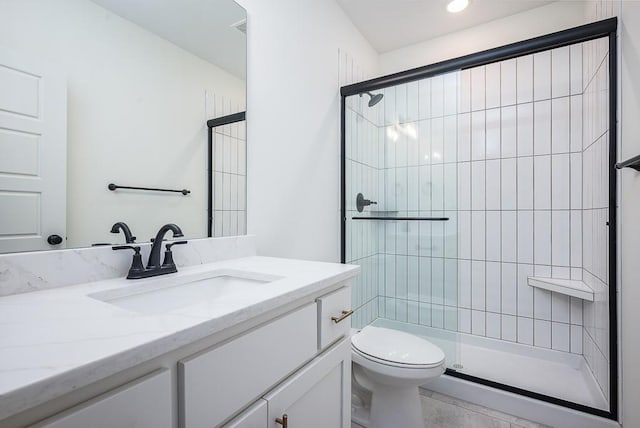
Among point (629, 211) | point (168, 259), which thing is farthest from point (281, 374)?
point (629, 211)

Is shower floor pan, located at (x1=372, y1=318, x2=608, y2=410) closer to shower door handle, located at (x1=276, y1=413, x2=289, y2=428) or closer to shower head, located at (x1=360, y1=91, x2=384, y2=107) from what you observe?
shower door handle, located at (x1=276, y1=413, x2=289, y2=428)

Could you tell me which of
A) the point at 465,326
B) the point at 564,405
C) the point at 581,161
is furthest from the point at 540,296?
the point at 581,161

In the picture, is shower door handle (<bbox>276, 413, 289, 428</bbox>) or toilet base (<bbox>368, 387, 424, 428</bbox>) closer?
shower door handle (<bbox>276, 413, 289, 428</bbox>)

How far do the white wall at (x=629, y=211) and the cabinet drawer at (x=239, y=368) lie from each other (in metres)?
A: 1.35

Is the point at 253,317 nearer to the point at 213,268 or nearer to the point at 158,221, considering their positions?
the point at 213,268

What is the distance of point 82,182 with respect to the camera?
0.85m

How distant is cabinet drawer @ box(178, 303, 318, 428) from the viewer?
0.52 metres

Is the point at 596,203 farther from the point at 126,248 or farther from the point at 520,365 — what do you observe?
the point at 126,248

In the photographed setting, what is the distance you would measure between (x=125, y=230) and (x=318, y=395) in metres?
0.77

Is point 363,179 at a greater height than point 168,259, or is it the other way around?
point 363,179

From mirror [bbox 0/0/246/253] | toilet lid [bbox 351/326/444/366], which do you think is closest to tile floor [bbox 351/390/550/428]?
toilet lid [bbox 351/326/444/366]

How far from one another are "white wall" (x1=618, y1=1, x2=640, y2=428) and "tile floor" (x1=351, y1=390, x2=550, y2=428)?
46cm

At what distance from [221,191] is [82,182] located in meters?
0.49

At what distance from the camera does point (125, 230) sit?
0.94 metres
